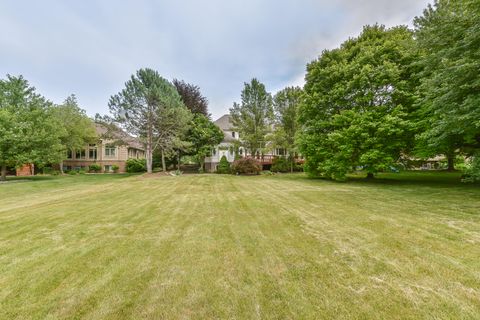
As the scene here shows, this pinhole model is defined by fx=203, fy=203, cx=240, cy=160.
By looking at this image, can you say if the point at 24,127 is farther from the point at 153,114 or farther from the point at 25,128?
the point at 153,114

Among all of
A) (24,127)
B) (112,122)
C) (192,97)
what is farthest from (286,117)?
(24,127)

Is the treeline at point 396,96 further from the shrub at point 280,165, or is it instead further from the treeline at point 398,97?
the shrub at point 280,165

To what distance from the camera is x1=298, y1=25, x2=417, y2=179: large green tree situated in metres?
12.9

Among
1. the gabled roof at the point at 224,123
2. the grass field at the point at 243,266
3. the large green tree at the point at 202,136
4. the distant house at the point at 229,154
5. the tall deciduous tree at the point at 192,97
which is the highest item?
the tall deciduous tree at the point at 192,97

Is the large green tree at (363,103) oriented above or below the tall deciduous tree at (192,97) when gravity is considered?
below

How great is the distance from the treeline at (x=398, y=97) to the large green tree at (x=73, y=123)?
27702 mm

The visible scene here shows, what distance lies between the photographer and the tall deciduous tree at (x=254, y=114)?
85.3 ft

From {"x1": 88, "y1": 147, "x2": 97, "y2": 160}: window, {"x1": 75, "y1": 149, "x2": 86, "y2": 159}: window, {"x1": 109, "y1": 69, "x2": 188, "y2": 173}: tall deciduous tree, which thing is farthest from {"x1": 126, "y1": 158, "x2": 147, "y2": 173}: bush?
{"x1": 109, "y1": 69, "x2": 188, "y2": 173}: tall deciduous tree

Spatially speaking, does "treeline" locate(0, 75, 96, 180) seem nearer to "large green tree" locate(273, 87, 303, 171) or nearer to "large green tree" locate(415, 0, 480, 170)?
"large green tree" locate(273, 87, 303, 171)

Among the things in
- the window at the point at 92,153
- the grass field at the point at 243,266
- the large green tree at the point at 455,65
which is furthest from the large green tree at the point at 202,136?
the large green tree at the point at 455,65

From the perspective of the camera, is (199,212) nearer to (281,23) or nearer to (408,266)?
(408,266)

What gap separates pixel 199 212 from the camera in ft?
22.2

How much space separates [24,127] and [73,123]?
29.5 feet

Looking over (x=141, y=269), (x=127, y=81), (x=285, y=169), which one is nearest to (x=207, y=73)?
(x=127, y=81)
